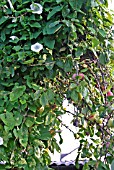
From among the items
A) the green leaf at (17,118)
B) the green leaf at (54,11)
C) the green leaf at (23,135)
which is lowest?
the green leaf at (23,135)

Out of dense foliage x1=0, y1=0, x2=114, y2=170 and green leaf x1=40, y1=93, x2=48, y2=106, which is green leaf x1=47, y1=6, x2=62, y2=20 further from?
green leaf x1=40, y1=93, x2=48, y2=106

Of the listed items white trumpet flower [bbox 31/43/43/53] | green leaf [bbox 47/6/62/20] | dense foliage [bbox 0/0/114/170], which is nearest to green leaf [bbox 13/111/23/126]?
dense foliage [bbox 0/0/114/170]

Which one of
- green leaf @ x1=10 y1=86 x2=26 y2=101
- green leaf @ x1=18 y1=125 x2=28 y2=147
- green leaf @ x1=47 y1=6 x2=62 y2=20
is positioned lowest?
green leaf @ x1=18 y1=125 x2=28 y2=147

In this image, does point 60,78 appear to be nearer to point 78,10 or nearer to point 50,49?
point 50,49

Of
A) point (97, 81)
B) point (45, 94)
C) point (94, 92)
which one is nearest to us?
point (45, 94)

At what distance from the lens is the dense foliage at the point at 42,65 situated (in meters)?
1.17

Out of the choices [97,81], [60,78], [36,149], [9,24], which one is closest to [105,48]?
[97,81]

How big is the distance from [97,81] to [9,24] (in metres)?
0.52

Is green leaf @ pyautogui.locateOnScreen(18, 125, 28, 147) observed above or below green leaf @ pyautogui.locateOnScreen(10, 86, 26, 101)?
below

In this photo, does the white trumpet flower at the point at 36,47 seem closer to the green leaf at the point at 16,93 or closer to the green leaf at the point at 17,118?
the green leaf at the point at 16,93

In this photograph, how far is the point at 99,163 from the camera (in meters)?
1.24

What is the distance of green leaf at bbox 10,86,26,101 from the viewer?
1.15 metres

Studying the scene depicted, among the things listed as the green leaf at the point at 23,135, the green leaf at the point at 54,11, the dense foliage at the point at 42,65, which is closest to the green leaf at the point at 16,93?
the dense foliage at the point at 42,65

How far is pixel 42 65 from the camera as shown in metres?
1.22
